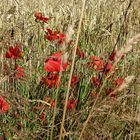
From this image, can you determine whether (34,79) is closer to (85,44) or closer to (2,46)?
(2,46)

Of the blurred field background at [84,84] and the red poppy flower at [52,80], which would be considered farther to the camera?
the red poppy flower at [52,80]

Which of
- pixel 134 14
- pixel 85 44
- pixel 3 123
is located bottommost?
pixel 3 123

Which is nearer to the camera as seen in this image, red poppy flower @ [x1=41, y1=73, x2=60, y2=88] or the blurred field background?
the blurred field background

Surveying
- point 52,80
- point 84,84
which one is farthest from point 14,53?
point 84,84

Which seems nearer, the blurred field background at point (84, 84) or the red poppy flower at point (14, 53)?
the blurred field background at point (84, 84)

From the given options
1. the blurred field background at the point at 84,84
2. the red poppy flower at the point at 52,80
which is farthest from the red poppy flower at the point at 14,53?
the red poppy flower at the point at 52,80

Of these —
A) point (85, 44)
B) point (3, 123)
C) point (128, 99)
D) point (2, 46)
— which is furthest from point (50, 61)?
point (85, 44)

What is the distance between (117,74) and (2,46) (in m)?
0.58

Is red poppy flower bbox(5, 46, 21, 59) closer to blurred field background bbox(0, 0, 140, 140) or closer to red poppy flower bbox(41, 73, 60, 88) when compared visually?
blurred field background bbox(0, 0, 140, 140)

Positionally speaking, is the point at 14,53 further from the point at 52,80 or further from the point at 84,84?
the point at 84,84

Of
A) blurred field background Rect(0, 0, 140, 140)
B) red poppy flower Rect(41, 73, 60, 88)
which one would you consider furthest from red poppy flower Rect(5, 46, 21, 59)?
red poppy flower Rect(41, 73, 60, 88)

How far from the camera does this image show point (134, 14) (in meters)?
1.99

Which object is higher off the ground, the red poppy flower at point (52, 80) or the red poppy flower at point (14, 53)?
the red poppy flower at point (14, 53)

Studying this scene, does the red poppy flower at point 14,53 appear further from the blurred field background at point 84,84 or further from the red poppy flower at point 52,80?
the red poppy flower at point 52,80
